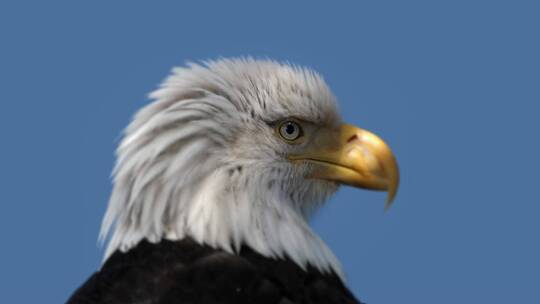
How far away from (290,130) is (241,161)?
0.48 m

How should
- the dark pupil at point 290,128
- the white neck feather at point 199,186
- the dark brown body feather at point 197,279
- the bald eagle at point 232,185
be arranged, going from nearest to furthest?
the dark brown body feather at point 197,279
the bald eagle at point 232,185
the white neck feather at point 199,186
the dark pupil at point 290,128

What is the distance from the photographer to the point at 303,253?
28.2 ft

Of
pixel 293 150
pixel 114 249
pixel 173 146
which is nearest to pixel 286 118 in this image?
pixel 293 150

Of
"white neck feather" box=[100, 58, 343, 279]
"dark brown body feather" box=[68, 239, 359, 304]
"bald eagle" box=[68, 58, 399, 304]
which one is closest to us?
"dark brown body feather" box=[68, 239, 359, 304]

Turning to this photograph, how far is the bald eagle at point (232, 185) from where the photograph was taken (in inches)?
320

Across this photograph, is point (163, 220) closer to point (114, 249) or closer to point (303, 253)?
point (114, 249)

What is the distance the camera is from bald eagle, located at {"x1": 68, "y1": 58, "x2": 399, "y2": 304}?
812 cm

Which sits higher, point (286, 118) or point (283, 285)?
point (286, 118)

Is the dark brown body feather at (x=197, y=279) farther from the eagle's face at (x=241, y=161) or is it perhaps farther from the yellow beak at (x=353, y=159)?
the yellow beak at (x=353, y=159)

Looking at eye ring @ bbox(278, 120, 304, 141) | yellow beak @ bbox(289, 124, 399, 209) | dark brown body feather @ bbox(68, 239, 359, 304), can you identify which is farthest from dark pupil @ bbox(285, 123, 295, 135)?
dark brown body feather @ bbox(68, 239, 359, 304)

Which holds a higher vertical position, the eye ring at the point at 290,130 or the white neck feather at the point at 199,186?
the eye ring at the point at 290,130

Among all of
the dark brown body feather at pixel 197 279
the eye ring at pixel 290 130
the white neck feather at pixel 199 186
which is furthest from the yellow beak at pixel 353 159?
the dark brown body feather at pixel 197 279

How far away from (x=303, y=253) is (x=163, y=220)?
0.86 meters

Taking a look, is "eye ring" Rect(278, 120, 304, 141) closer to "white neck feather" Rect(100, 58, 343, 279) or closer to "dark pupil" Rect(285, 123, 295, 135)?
"dark pupil" Rect(285, 123, 295, 135)
